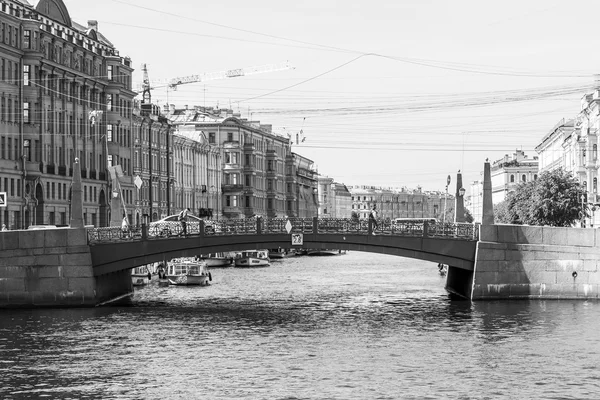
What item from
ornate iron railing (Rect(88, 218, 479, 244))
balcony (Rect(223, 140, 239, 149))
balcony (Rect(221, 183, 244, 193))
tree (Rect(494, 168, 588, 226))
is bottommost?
ornate iron railing (Rect(88, 218, 479, 244))

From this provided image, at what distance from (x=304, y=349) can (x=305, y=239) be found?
2012cm

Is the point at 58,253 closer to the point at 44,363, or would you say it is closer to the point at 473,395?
the point at 44,363

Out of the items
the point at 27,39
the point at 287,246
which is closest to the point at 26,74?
the point at 27,39

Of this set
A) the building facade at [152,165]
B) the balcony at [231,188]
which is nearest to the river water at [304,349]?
the building facade at [152,165]

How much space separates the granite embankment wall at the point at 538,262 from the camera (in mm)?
67625

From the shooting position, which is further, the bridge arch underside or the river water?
the bridge arch underside

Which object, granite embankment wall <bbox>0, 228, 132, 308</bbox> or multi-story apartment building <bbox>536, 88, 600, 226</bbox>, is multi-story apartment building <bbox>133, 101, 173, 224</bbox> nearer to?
multi-story apartment building <bbox>536, 88, 600, 226</bbox>

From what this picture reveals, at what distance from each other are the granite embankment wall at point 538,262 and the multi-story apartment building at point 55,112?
39302 mm

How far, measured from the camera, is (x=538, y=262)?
223 ft

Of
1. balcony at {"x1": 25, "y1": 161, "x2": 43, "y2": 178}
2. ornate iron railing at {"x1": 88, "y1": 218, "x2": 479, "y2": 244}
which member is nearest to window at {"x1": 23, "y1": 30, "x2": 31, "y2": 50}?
balcony at {"x1": 25, "y1": 161, "x2": 43, "y2": 178}

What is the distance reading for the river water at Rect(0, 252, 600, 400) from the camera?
40.8 m

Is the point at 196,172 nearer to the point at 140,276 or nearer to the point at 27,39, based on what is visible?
the point at 27,39

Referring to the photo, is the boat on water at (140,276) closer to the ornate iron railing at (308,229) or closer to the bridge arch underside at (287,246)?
the ornate iron railing at (308,229)

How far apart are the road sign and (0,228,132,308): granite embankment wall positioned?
11.0 meters
